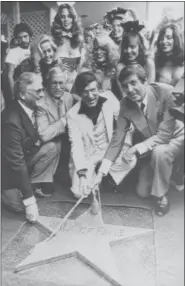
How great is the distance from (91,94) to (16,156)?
2.63ft

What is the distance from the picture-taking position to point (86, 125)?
3.05m

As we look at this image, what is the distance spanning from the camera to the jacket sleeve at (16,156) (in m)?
3.17

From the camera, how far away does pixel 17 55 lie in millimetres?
3146

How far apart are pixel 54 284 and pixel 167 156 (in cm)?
Result: 124

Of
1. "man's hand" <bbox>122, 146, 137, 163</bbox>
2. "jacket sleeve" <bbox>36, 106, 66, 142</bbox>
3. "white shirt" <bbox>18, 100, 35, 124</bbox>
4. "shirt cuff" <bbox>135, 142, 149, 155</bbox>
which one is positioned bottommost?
"man's hand" <bbox>122, 146, 137, 163</bbox>

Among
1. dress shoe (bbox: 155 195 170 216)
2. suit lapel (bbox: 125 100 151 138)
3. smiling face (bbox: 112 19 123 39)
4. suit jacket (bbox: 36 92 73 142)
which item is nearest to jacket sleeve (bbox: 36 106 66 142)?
suit jacket (bbox: 36 92 73 142)

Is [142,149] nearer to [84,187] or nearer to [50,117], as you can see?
[84,187]

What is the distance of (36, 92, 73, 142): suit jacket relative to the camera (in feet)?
10.1

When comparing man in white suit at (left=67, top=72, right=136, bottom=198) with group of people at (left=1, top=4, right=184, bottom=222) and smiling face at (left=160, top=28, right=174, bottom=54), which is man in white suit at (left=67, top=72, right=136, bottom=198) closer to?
group of people at (left=1, top=4, right=184, bottom=222)

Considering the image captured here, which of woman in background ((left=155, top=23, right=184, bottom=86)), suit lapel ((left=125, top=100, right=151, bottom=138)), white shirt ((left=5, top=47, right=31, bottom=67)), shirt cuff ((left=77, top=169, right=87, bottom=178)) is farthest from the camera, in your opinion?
white shirt ((left=5, top=47, right=31, bottom=67))

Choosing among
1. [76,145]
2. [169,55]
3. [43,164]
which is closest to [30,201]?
[43,164]

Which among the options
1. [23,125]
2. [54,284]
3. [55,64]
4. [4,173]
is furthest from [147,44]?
[54,284]

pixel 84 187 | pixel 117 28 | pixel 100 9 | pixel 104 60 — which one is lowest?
pixel 84 187

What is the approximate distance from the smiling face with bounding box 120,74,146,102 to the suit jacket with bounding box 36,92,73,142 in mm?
459
